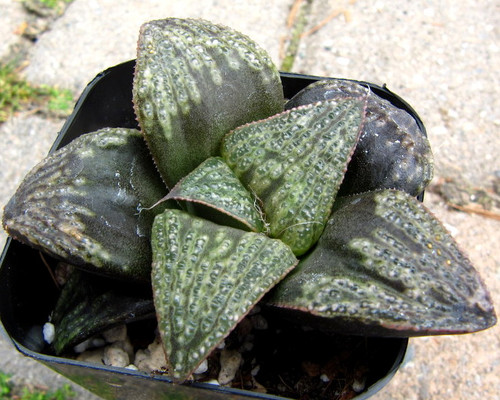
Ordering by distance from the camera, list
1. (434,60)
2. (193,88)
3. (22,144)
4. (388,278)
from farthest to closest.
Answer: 1. (434,60)
2. (22,144)
3. (193,88)
4. (388,278)

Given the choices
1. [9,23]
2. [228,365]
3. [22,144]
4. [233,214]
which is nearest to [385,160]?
[233,214]

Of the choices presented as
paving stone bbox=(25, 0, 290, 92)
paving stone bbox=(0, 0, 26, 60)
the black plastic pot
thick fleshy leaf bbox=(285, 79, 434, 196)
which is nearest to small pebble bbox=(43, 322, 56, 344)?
the black plastic pot

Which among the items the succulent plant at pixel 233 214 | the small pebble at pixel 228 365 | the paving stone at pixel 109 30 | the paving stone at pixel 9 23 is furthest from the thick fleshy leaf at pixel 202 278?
the paving stone at pixel 9 23

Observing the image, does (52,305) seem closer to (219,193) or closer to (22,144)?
(219,193)

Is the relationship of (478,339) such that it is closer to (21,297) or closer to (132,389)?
(132,389)

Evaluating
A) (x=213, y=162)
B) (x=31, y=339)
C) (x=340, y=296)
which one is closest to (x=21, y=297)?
(x=31, y=339)

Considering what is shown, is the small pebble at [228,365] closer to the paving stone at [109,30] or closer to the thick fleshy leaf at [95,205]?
the thick fleshy leaf at [95,205]

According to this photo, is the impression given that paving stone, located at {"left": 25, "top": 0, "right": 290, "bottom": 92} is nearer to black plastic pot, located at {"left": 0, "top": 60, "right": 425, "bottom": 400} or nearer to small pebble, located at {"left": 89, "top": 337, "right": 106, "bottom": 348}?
black plastic pot, located at {"left": 0, "top": 60, "right": 425, "bottom": 400}
